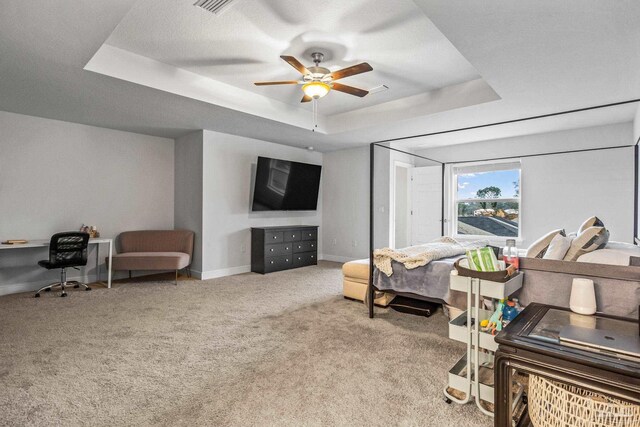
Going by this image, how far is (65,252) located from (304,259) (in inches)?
145

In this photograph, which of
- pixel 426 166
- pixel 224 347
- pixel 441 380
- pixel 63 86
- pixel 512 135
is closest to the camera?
pixel 441 380

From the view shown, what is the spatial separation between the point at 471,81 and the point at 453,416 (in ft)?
11.8

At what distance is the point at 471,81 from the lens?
3.94 meters

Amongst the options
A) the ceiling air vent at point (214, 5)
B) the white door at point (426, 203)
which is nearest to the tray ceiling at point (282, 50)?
the ceiling air vent at point (214, 5)

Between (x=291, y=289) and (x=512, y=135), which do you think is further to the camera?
(x=512, y=135)

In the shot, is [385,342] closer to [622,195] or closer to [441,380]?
[441,380]

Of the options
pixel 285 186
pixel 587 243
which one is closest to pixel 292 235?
pixel 285 186

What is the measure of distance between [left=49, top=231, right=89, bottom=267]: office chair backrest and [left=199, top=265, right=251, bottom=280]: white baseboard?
5.14ft

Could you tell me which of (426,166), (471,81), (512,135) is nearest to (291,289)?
(471,81)

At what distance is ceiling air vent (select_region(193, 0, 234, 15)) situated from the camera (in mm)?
2383

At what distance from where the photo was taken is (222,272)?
5543 mm

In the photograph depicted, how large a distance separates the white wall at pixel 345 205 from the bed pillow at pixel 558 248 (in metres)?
4.04

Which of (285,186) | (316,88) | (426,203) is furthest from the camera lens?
(426,203)

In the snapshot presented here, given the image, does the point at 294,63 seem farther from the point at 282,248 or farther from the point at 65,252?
the point at 65,252
